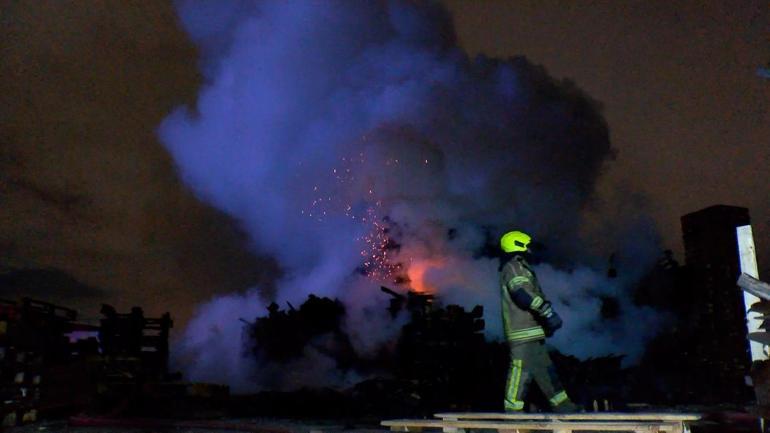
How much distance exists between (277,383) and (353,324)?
2.55 m

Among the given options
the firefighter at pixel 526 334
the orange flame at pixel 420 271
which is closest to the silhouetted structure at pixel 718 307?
the firefighter at pixel 526 334

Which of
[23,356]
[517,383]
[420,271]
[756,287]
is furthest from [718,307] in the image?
[23,356]

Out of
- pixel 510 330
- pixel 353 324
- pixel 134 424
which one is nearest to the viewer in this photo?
pixel 510 330

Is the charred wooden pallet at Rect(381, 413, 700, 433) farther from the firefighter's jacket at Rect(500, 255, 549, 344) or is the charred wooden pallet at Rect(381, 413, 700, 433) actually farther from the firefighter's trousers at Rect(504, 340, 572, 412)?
the firefighter's jacket at Rect(500, 255, 549, 344)

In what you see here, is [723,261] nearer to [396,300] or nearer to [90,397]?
[396,300]

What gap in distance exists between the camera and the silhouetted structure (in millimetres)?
10648

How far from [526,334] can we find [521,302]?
347 millimetres

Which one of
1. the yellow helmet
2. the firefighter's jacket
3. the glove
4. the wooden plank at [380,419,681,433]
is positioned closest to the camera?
the wooden plank at [380,419,681,433]

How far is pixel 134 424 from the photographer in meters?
10.1

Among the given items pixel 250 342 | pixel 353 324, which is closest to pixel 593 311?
pixel 353 324

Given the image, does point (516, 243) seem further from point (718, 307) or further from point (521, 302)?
point (718, 307)

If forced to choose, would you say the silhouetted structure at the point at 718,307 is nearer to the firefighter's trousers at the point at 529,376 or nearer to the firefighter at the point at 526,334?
the firefighter at the point at 526,334

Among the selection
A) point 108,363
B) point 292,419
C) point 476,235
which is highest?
point 476,235

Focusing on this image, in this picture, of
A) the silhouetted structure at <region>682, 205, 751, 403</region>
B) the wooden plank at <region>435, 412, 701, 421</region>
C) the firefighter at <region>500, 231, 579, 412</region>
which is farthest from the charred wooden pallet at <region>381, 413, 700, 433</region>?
the silhouetted structure at <region>682, 205, 751, 403</region>
